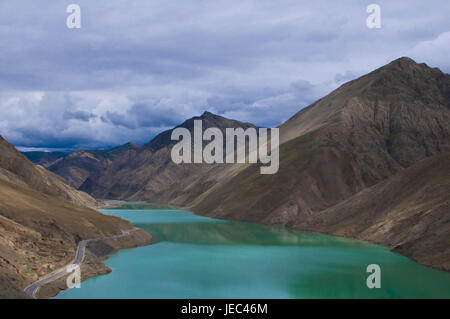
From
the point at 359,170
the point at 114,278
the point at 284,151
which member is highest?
the point at 284,151

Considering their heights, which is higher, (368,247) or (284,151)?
(284,151)

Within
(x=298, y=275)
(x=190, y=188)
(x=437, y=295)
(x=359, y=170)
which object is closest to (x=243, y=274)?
(x=298, y=275)

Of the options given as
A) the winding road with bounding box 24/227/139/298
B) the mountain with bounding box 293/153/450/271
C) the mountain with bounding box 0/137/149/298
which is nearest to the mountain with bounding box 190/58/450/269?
the mountain with bounding box 293/153/450/271

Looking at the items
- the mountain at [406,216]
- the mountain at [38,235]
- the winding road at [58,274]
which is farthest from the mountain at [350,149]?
the winding road at [58,274]

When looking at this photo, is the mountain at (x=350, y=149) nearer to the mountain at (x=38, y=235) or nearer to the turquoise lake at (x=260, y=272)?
→ the turquoise lake at (x=260, y=272)

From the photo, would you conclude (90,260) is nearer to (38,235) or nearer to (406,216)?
(38,235)
